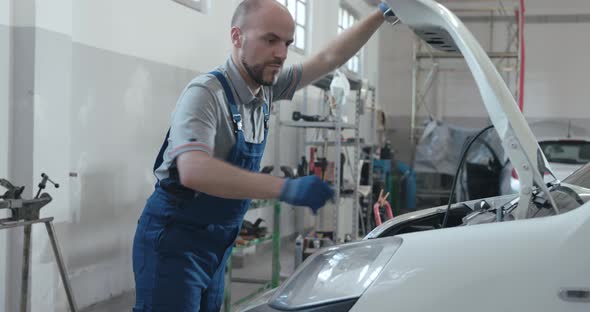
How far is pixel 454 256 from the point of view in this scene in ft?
4.16

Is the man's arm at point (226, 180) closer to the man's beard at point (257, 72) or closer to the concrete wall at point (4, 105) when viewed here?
the man's beard at point (257, 72)

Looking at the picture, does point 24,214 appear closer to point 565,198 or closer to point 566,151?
point 565,198

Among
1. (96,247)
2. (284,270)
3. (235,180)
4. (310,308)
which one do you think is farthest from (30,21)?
(284,270)

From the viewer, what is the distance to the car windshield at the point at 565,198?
147cm

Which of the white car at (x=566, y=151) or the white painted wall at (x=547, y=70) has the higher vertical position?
the white painted wall at (x=547, y=70)

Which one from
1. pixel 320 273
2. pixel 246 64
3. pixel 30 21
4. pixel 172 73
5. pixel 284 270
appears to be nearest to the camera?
pixel 320 273

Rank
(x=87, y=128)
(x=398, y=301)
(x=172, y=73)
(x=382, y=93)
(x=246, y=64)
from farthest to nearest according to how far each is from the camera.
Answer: (x=382, y=93) < (x=172, y=73) < (x=87, y=128) < (x=246, y=64) < (x=398, y=301)

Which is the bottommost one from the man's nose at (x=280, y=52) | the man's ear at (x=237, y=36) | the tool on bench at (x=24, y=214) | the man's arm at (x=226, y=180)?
the tool on bench at (x=24, y=214)

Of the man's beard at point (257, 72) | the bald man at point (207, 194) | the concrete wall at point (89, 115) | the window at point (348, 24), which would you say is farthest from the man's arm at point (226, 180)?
the window at point (348, 24)

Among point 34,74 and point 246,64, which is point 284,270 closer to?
point 34,74

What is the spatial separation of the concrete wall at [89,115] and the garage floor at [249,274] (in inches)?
2.8

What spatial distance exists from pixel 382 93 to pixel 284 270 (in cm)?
713

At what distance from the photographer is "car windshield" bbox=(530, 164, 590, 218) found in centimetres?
147

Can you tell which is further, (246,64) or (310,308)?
(246,64)
